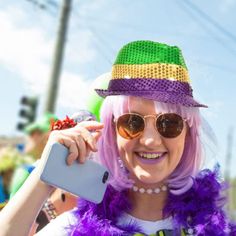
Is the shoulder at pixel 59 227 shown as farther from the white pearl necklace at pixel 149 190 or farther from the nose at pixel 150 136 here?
the nose at pixel 150 136

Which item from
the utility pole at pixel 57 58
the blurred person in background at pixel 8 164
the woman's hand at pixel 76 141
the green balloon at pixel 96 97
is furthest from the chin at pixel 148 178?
the utility pole at pixel 57 58

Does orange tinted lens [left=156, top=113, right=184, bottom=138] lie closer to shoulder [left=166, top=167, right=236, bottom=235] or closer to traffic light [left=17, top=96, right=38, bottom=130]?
shoulder [left=166, top=167, right=236, bottom=235]

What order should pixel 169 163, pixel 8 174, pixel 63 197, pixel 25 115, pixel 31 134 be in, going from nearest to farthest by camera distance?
pixel 169 163
pixel 63 197
pixel 8 174
pixel 31 134
pixel 25 115

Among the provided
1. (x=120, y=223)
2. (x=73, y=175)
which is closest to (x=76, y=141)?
(x=73, y=175)


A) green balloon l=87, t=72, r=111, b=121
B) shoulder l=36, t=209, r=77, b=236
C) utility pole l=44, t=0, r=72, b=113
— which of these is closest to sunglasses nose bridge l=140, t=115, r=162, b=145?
shoulder l=36, t=209, r=77, b=236

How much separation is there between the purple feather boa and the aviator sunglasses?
0.23 metres

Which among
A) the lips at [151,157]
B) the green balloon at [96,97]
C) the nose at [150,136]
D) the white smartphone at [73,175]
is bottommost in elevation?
the white smartphone at [73,175]

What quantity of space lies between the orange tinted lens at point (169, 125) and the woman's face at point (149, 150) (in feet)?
0.05

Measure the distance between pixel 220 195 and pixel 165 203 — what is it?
0.67 ft

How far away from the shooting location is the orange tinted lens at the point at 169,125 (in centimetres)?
149

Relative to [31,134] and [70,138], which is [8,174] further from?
[70,138]

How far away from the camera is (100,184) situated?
137cm

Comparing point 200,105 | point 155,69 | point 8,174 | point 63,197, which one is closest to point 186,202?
point 200,105

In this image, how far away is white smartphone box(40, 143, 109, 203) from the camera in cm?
127
